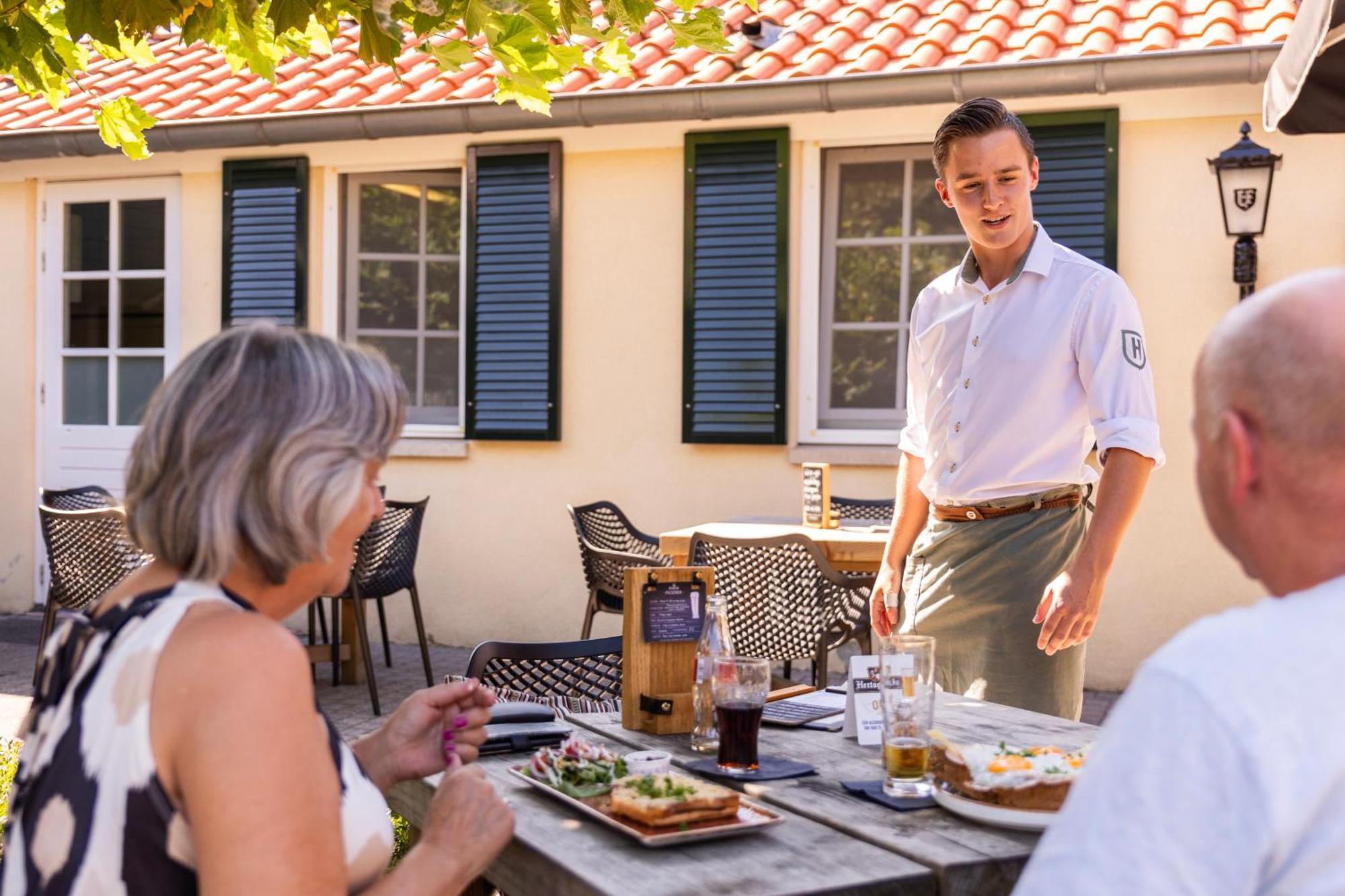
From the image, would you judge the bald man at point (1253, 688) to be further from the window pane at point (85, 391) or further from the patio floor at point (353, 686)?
the window pane at point (85, 391)

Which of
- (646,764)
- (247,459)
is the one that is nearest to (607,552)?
(646,764)

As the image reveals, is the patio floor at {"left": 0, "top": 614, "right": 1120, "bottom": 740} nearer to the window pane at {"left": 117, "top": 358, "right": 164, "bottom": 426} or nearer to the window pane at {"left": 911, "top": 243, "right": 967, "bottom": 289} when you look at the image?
the window pane at {"left": 117, "top": 358, "right": 164, "bottom": 426}

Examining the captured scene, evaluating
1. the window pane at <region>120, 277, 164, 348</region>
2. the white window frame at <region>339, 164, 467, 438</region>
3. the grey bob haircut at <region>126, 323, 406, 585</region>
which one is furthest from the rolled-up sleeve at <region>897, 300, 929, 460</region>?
the window pane at <region>120, 277, 164, 348</region>

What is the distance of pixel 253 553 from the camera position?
1664 mm

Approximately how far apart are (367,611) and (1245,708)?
7800 mm

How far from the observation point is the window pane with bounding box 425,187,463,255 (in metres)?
8.70

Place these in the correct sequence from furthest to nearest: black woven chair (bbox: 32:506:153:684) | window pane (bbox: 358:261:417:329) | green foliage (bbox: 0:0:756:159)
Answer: window pane (bbox: 358:261:417:329) < black woven chair (bbox: 32:506:153:684) < green foliage (bbox: 0:0:756:159)

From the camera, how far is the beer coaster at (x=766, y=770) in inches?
89.2

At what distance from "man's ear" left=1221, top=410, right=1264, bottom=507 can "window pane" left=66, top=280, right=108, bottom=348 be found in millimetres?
8963

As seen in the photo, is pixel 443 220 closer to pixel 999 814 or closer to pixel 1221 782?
pixel 999 814

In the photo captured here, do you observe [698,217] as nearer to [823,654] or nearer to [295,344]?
[823,654]

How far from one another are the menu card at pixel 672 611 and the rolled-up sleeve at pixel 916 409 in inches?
39.0

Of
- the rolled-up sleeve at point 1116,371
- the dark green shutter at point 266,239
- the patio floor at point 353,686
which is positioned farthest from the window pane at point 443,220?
the rolled-up sleeve at point 1116,371

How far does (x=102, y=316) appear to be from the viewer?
9.21m
